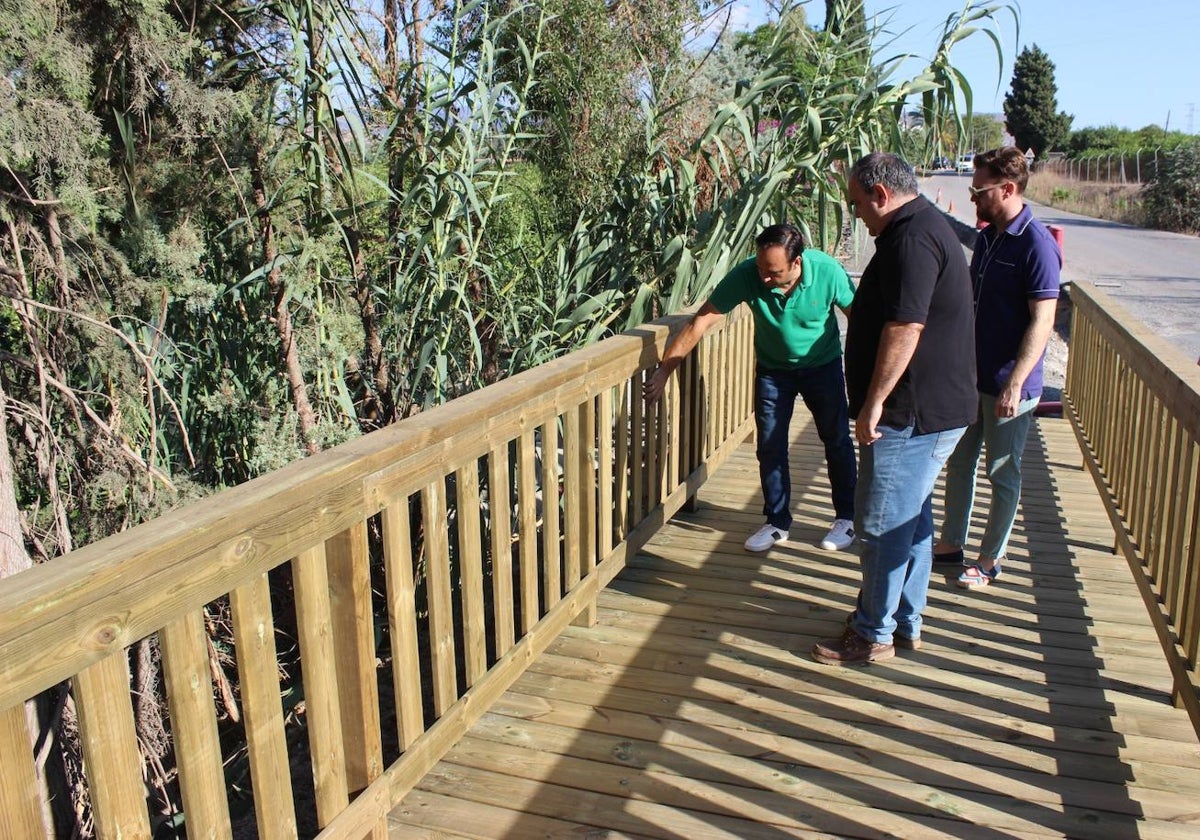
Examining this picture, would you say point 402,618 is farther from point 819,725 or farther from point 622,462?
point 622,462

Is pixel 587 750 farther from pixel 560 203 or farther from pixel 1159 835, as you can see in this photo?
pixel 560 203

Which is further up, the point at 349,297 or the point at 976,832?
the point at 349,297

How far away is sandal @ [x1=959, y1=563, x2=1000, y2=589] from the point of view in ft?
11.6

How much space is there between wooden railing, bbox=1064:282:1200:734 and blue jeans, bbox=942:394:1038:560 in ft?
1.21

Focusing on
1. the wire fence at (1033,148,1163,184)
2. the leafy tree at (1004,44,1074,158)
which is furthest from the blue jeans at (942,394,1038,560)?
the leafy tree at (1004,44,1074,158)

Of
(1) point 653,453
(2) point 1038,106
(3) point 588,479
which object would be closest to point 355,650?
(3) point 588,479

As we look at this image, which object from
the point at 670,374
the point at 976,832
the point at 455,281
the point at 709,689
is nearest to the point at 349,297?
the point at 455,281

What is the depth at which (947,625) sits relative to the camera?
324 cm

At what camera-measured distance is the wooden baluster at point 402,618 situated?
6.56ft

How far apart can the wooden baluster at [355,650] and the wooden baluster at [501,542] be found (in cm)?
52

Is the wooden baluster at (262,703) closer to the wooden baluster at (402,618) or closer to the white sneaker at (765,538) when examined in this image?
the wooden baluster at (402,618)

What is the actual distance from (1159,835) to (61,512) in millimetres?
2878

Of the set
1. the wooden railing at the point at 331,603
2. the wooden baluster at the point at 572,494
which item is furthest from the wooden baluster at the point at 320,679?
the wooden baluster at the point at 572,494

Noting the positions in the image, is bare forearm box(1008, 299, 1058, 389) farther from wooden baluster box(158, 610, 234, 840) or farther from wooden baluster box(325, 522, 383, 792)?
wooden baluster box(158, 610, 234, 840)
